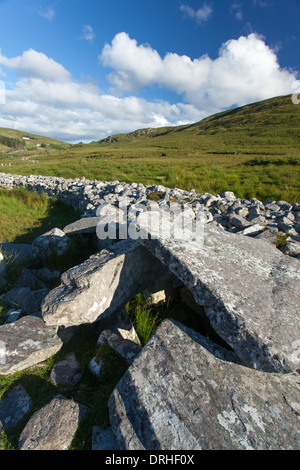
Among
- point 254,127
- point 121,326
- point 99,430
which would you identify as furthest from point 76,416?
point 254,127

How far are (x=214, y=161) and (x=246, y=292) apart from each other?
28518 millimetres

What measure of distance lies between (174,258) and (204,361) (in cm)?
107

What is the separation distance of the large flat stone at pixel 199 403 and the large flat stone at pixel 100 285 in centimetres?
97

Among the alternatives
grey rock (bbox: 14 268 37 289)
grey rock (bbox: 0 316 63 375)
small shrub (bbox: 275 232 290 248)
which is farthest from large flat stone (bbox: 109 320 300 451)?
grey rock (bbox: 14 268 37 289)

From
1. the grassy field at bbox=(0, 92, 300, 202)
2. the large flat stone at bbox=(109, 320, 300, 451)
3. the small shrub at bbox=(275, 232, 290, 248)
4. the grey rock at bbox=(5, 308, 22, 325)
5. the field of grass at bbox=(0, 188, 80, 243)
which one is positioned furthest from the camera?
the grassy field at bbox=(0, 92, 300, 202)

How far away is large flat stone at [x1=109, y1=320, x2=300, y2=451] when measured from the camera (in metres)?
1.66

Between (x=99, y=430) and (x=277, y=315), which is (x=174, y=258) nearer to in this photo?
(x=277, y=315)

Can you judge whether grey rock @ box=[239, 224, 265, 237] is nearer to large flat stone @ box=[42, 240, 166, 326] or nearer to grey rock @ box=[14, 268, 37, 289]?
large flat stone @ box=[42, 240, 166, 326]

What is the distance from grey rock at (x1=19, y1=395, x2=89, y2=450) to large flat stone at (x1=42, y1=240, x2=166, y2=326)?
858 mm

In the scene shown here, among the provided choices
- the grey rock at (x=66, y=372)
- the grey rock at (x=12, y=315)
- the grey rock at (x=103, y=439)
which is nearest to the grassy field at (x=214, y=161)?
the grey rock at (x=12, y=315)

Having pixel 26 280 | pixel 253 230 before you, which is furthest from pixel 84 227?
pixel 253 230

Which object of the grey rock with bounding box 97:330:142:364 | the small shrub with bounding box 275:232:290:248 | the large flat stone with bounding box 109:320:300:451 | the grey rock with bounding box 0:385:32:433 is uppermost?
the small shrub with bounding box 275:232:290:248

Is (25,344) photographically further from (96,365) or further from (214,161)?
(214,161)

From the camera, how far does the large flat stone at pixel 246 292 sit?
1.90m
